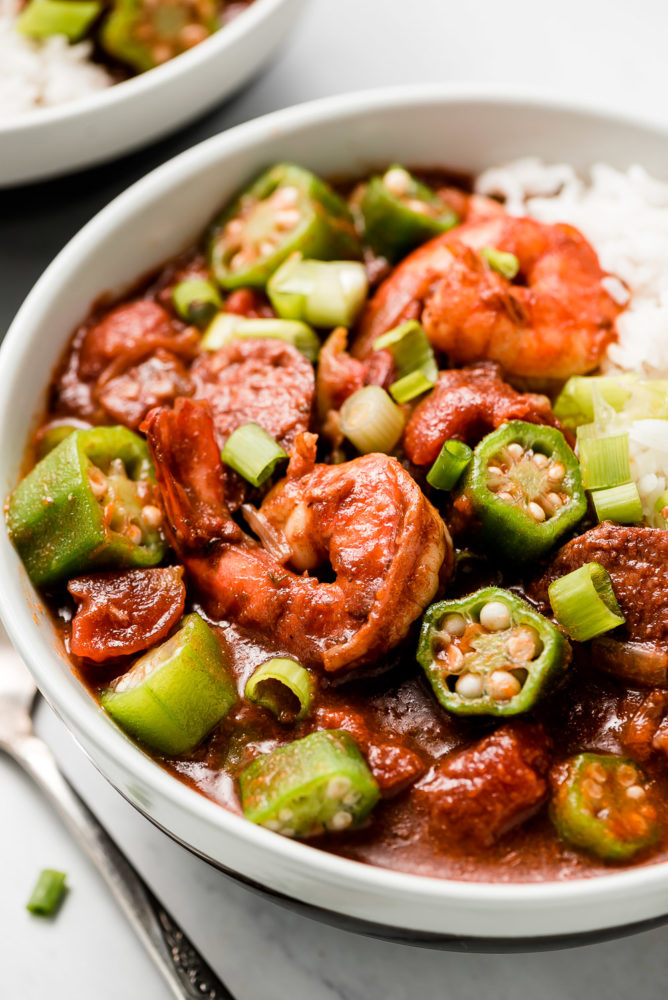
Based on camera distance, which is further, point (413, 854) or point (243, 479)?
point (243, 479)

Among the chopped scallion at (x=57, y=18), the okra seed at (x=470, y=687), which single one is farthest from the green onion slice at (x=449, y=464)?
the chopped scallion at (x=57, y=18)

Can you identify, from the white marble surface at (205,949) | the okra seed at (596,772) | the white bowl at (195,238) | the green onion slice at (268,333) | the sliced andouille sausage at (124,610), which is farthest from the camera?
the green onion slice at (268,333)

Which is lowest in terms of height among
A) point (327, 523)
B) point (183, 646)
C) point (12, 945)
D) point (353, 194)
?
point (12, 945)

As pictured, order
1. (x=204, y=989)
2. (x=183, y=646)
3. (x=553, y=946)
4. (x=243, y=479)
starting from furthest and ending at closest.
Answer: (x=243, y=479) → (x=204, y=989) → (x=183, y=646) → (x=553, y=946)

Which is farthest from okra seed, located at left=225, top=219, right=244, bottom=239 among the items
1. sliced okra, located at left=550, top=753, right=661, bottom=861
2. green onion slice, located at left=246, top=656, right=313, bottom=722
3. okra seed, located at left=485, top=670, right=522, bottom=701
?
sliced okra, located at left=550, top=753, right=661, bottom=861

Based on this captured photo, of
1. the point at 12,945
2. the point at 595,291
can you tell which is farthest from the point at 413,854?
the point at 595,291

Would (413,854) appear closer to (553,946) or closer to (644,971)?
(553,946)

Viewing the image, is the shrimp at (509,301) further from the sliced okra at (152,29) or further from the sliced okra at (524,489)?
the sliced okra at (152,29)
